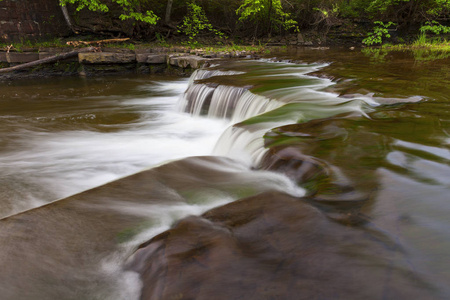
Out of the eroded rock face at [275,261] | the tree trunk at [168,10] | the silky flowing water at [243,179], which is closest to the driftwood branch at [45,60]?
the silky flowing water at [243,179]

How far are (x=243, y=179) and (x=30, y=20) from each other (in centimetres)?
1753

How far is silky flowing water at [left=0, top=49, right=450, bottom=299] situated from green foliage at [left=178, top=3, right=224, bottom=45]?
42.1 ft

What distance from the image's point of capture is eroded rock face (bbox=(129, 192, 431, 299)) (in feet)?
4.35

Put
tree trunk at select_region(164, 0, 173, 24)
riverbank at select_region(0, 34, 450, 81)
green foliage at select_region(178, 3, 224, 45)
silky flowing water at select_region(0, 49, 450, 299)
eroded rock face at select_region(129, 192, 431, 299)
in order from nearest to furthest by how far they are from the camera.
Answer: eroded rock face at select_region(129, 192, 431, 299), silky flowing water at select_region(0, 49, 450, 299), riverbank at select_region(0, 34, 450, 81), green foliage at select_region(178, 3, 224, 45), tree trunk at select_region(164, 0, 173, 24)

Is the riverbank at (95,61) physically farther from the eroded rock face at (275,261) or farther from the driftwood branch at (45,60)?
the eroded rock face at (275,261)

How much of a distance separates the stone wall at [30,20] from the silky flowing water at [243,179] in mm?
11259

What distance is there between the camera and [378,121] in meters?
3.56

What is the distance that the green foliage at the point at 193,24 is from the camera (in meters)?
17.5

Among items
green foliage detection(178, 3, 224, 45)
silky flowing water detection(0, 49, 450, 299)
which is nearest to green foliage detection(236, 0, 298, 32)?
green foliage detection(178, 3, 224, 45)

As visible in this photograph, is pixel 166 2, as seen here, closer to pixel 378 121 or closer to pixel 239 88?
pixel 239 88

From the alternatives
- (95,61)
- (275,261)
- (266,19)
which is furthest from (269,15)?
(275,261)

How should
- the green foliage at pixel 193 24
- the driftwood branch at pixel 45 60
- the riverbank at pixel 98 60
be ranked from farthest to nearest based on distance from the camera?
the green foliage at pixel 193 24
the riverbank at pixel 98 60
the driftwood branch at pixel 45 60

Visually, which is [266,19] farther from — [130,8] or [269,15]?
[130,8]

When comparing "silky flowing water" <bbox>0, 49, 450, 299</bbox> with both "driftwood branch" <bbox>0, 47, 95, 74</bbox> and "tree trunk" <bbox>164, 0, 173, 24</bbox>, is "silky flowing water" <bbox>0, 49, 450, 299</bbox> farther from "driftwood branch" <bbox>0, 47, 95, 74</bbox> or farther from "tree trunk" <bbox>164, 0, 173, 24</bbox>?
"tree trunk" <bbox>164, 0, 173, 24</bbox>
